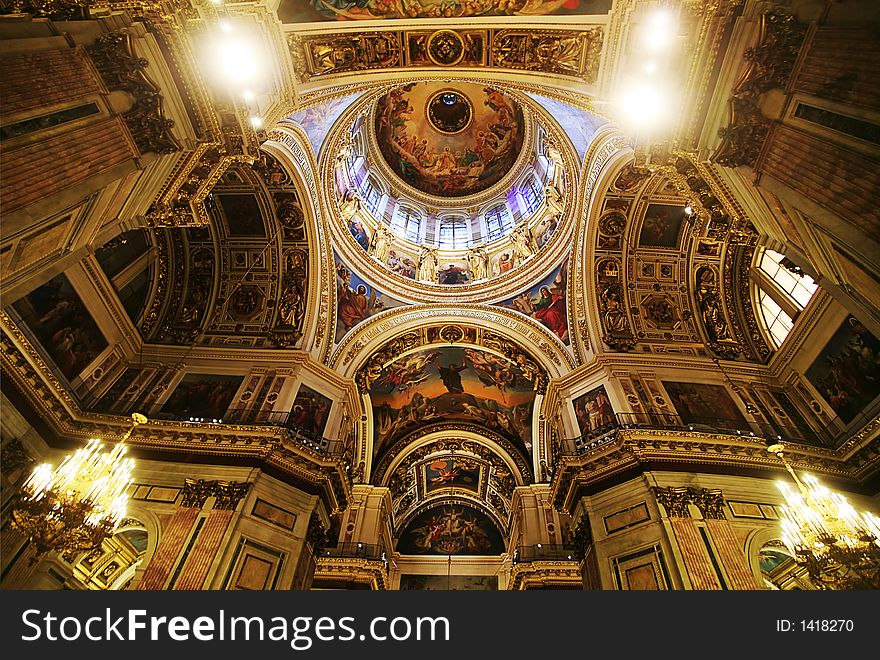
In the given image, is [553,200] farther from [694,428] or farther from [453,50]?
[694,428]

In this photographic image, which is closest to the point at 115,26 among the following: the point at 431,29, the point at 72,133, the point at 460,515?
the point at 72,133

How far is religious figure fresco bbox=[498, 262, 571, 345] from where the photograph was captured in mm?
15383

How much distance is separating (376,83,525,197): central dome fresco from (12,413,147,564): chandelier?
56.2 ft

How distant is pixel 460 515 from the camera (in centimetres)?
2400

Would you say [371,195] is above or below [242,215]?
above

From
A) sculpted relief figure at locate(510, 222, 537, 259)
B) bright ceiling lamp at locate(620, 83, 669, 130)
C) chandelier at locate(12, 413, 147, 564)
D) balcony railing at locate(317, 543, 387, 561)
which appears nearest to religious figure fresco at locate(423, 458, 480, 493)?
balcony railing at locate(317, 543, 387, 561)

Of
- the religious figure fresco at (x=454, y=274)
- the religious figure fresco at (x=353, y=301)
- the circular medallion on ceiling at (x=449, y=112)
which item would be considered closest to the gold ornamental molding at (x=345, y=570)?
the religious figure fresco at (x=353, y=301)

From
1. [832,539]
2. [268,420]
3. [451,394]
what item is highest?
[451,394]

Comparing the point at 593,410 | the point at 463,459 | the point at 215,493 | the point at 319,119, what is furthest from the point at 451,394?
the point at 319,119

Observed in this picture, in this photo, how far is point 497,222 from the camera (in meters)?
20.5

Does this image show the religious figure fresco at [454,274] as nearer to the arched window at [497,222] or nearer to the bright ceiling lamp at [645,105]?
the arched window at [497,222]

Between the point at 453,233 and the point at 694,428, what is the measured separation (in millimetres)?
13502

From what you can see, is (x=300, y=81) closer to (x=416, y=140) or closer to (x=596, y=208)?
(x=596, y=208)

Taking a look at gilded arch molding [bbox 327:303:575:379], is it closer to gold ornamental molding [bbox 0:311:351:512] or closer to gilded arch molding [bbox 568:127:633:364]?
gilded arch molding [bbox 568:127:633:364]
